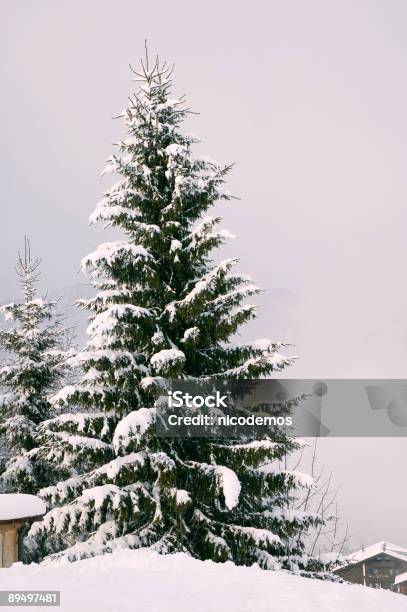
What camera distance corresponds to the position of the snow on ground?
24.5 ft

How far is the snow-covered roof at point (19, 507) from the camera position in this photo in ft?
42.9

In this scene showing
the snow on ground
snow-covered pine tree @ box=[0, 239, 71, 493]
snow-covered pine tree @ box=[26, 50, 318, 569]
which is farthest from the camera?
snow-covered pine tree @ box=[0, 239, 71, 493]

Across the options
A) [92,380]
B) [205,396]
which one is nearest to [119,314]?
[92,380]

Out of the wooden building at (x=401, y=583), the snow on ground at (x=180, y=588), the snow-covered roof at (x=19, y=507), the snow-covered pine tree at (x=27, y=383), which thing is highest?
the snow-covered pine tree at (x=27, y=383)

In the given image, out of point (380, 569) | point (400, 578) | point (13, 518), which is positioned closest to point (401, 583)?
point (400, 578)

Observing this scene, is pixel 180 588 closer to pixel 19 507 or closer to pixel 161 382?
pixel 161 382

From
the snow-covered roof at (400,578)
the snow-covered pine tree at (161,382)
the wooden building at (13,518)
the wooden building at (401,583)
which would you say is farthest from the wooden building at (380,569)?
the wooden building at (13,518)

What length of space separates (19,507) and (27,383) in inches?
339

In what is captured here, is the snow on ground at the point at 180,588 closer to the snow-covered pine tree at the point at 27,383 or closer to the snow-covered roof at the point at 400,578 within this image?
the snow-covered pine tree at the point at 27,383

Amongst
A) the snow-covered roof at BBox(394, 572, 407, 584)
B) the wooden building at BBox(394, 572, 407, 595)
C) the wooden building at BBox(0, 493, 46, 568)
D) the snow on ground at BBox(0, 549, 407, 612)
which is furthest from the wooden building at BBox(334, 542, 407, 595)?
the snow on ground at BBox(0, 549, 407, 612)

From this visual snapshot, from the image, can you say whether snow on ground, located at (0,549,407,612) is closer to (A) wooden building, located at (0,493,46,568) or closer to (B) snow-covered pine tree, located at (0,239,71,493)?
(A) wooden building, located at (0,493,46,568)

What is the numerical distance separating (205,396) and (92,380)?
98.4 inches

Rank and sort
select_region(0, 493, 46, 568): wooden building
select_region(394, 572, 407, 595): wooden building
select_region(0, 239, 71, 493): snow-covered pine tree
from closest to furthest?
select_region(0, 493, 46, 568): wooden building, select_region(0, 239, 71, 493): snow-covered pine tree, select_region(394, 572, 407, 595): wooden building

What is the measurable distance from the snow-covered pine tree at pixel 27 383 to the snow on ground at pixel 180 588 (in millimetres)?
11178
